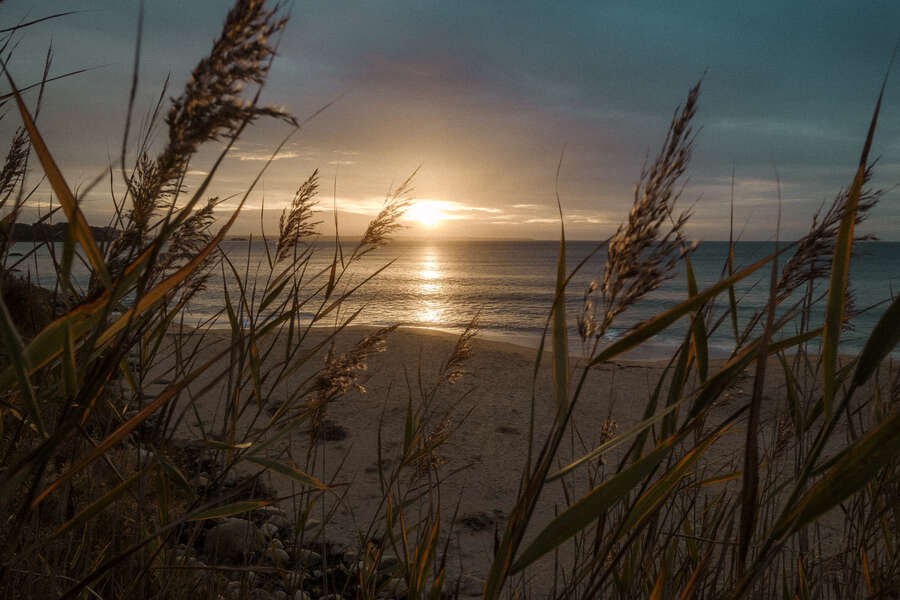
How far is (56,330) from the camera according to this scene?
760mm

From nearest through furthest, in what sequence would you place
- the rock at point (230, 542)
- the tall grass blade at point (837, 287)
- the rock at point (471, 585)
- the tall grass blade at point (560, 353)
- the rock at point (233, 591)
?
1. the tall grass blade at point (837, 287)
2. the tall grass blade at point (560, 353)
3. the rock at point (233, 591)
4. the rock at point (230, 542)
5. the rock at point (471, 585)

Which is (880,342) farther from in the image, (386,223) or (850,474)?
(386,223)

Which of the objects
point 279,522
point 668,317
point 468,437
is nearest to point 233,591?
point 279,522

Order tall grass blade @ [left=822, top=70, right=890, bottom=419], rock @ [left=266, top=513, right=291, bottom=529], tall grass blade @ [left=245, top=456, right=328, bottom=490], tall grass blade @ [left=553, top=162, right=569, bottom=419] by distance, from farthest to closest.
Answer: rock @ [left=266, top=513, right=291, bottom=529], tall grass blade @ [left=245, top=456, right=328, bottom=490], tall grass blade @ [left=553, top=162, right=569, bottom=419], tall grass blade @ [left=822, top=70, right=890, bottom=419]

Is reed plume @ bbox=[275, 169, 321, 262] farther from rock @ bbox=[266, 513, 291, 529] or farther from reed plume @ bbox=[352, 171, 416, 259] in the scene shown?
rock @ bbox=[266, 513, 291, 529]

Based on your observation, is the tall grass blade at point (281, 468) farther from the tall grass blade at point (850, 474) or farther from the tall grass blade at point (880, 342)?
the tall grass blade at point (880, 342)

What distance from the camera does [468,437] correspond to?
649 cm

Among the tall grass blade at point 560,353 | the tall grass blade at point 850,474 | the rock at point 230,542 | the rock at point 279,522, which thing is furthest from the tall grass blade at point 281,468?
the rock at point 279,522

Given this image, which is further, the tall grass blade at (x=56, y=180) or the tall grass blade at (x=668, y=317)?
the tall grass blade at (x=668, y=317)

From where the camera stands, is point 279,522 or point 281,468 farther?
point 279,522

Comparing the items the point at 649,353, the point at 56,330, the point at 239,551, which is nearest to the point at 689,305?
the point at 56,330

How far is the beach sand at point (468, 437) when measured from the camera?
3.50 metres

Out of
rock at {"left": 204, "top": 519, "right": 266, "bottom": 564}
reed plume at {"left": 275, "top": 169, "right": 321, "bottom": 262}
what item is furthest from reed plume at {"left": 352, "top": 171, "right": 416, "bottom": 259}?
rock at {"left": 204, "top": 519, "right": 266, "bottom": 564}

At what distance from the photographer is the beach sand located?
3.50 m
